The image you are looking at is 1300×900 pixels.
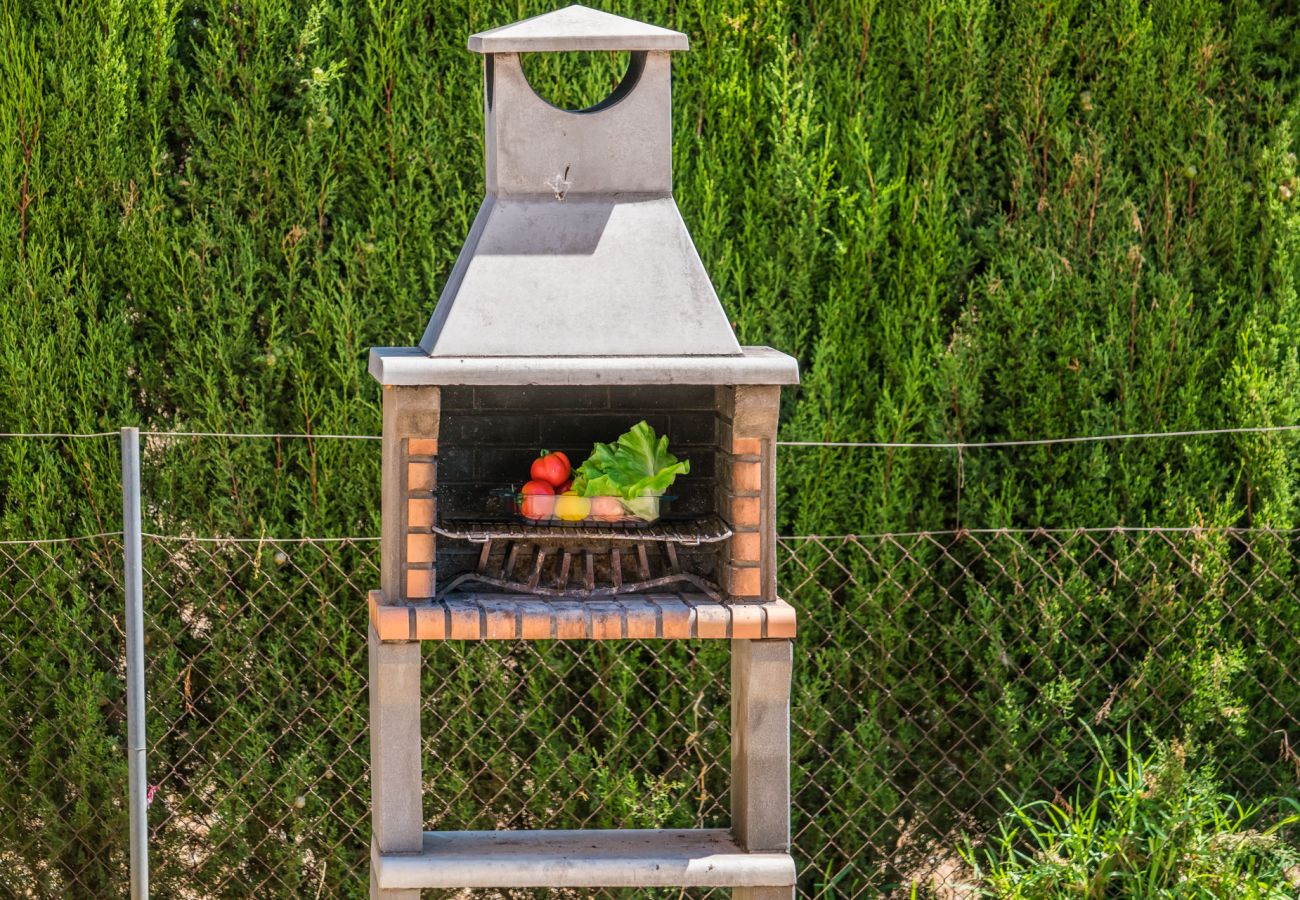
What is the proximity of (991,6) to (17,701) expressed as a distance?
12.0ft

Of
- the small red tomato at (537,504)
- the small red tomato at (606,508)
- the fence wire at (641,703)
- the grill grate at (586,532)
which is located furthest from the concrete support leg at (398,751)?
the fence wire at (641,703)

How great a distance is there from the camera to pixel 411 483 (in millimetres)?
3490

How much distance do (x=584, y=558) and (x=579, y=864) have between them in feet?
2.37

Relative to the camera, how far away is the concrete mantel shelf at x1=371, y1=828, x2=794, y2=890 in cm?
352

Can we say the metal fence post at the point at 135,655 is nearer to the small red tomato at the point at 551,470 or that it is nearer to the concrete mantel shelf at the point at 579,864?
the concrete mantel shelf at the point at 579,864

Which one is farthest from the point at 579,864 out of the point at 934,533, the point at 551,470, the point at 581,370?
the point at 934,533

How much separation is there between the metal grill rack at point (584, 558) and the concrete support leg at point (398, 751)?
7.6 inches

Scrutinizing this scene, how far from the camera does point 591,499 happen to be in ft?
12.0

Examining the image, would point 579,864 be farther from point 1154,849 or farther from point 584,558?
point 1154,849

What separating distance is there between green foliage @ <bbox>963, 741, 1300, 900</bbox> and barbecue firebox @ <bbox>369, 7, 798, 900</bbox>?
3.41ft

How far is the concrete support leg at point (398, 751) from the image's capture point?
3527 mm

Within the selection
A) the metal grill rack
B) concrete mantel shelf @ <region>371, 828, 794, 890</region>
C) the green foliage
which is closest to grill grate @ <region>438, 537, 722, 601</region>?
the metal grill rack

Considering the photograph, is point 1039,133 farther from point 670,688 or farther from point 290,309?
point 290,309

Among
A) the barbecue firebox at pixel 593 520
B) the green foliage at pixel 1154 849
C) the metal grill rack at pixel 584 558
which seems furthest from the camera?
the green foliage at pixel 1154 849
